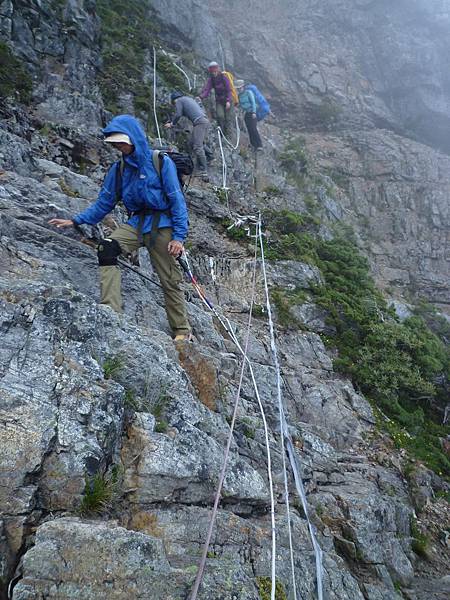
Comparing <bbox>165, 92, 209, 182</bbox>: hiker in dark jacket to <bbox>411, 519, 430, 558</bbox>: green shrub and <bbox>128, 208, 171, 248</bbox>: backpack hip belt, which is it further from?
<bbox>411, 519, 430, 558</bbox>: green shrub

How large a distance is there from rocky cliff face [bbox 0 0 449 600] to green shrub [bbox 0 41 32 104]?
423 millimetres

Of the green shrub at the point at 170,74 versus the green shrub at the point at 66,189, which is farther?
the green shrub at the point at 170,74

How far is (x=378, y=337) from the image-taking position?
8.80m

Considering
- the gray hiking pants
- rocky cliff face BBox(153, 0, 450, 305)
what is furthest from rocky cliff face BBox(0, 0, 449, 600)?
rocky cliff face BBox(153, 0, 450, 305)

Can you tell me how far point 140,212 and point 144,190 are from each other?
0.40 metres

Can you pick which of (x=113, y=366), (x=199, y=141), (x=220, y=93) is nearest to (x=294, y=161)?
(x=220, y=93)

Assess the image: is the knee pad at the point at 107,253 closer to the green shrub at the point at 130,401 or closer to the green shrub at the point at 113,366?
the green shrub at the point at 113,366

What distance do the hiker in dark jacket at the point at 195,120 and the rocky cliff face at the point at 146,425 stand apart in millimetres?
772

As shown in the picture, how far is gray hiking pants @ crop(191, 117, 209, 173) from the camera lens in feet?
40.7

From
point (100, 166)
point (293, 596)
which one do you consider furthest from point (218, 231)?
point (293, 596)

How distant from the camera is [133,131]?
5.04 m

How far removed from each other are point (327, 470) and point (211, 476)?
2498 millimetres

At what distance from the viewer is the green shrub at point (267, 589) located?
325 cm

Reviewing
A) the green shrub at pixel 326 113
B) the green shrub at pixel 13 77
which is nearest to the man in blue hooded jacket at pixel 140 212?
the green shrub at pixel 13 77
